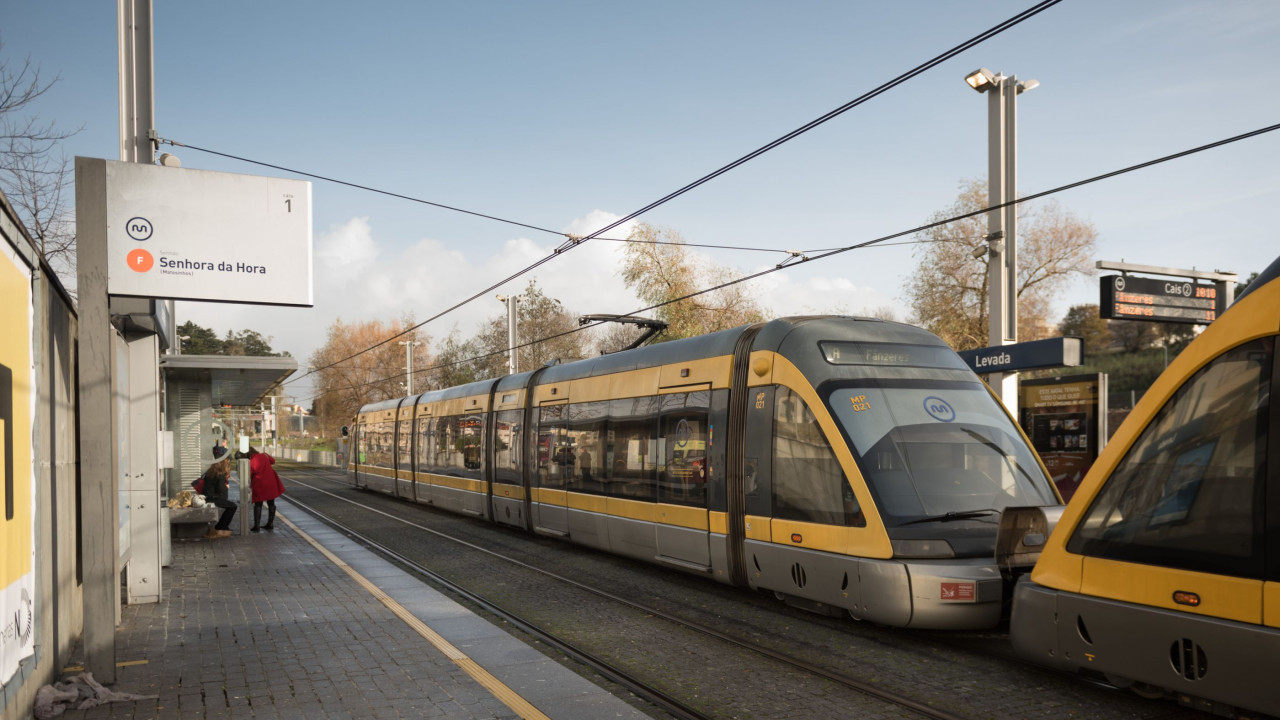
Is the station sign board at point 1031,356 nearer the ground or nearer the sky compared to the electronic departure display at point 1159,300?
nearer the ground

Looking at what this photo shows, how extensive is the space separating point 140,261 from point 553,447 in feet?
27.9

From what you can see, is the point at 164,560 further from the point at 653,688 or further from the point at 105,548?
the point at 653,688

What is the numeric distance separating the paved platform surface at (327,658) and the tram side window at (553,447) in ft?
11.2

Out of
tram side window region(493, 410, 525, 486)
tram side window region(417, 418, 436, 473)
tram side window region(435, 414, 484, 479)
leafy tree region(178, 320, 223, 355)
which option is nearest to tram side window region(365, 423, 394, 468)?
tram side window region(417, 418, 436, 473)

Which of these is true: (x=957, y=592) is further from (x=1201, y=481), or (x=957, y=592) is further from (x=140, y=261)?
(x=140, y=261)

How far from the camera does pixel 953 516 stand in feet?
25.6

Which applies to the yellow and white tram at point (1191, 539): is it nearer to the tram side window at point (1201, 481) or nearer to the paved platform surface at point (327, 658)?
the tram side window at point (1201, 481)

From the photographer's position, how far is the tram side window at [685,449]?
10.5 meters

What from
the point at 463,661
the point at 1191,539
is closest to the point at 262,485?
the point at 463,661

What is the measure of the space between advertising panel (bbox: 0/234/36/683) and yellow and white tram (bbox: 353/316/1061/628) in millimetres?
6095

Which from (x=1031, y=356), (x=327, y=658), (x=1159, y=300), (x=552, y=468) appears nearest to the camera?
(x=327, y=658)

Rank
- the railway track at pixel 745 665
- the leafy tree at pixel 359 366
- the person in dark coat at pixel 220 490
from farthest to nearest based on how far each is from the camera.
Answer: the leafy tree at pixel 359 366
the person in dark coat at pixel 220 490
the railway track at pixel 745 665

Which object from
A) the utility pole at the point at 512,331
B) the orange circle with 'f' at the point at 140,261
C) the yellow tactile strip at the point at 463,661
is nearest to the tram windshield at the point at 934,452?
the yellow tactile strip at the point at 463,661

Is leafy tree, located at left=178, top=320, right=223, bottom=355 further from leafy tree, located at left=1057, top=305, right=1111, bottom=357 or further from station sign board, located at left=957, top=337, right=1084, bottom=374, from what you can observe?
station sign board, located at left=957, top=337, right=1084, bottom=374
